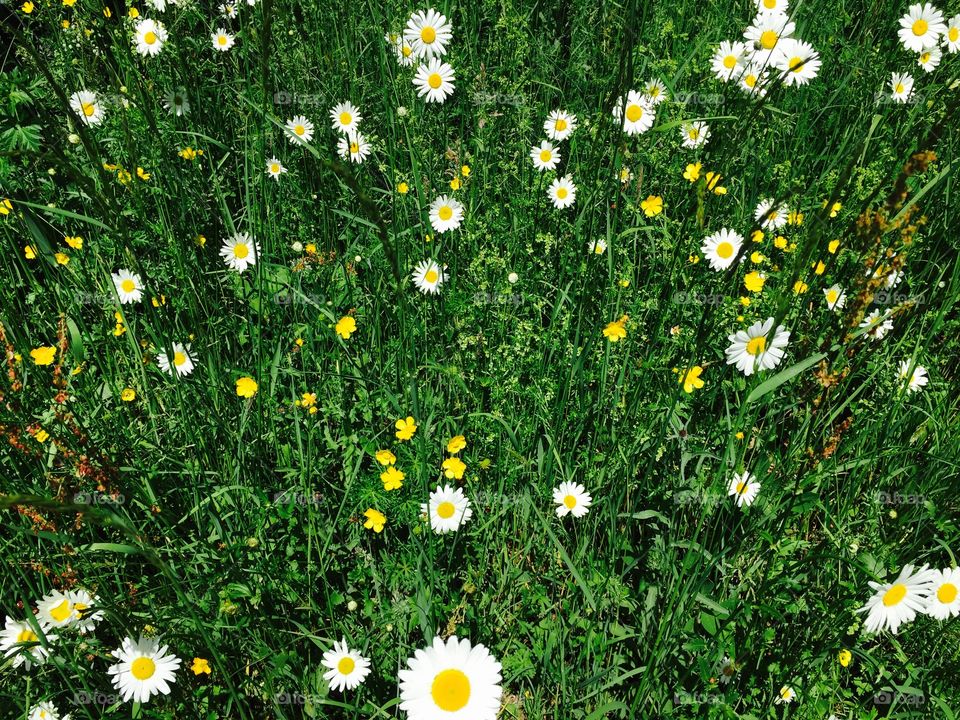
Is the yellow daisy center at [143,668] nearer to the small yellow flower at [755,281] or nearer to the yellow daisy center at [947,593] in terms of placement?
the yellow daisy center at [947,593]

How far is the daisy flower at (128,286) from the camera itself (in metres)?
2.61

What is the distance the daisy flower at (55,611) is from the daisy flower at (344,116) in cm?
225

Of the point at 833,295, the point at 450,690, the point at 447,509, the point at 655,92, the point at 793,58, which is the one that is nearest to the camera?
the point at 450,690

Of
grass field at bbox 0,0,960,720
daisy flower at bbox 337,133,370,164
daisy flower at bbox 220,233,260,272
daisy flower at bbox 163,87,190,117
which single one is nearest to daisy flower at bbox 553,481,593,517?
grass field at bbox 0,0,960,720

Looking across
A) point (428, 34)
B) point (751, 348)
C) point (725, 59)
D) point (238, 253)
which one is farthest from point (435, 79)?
point (751, 348)

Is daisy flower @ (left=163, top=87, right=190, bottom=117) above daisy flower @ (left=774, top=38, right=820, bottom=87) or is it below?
above

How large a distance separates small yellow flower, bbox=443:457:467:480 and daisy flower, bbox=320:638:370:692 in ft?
1.86

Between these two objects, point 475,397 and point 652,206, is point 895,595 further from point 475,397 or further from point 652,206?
point 652,206

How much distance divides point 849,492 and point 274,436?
6.02 ft

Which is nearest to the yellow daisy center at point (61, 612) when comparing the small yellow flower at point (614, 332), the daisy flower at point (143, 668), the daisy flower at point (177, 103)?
the daisy flower at point (143, 668)

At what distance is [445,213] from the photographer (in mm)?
2883

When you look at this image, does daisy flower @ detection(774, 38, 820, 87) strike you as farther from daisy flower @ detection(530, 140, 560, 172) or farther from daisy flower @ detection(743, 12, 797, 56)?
daisy flower @ detection(530, 140, 560, 172)

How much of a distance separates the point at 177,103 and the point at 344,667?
2598 mm

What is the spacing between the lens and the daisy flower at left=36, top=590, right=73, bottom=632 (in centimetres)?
176
